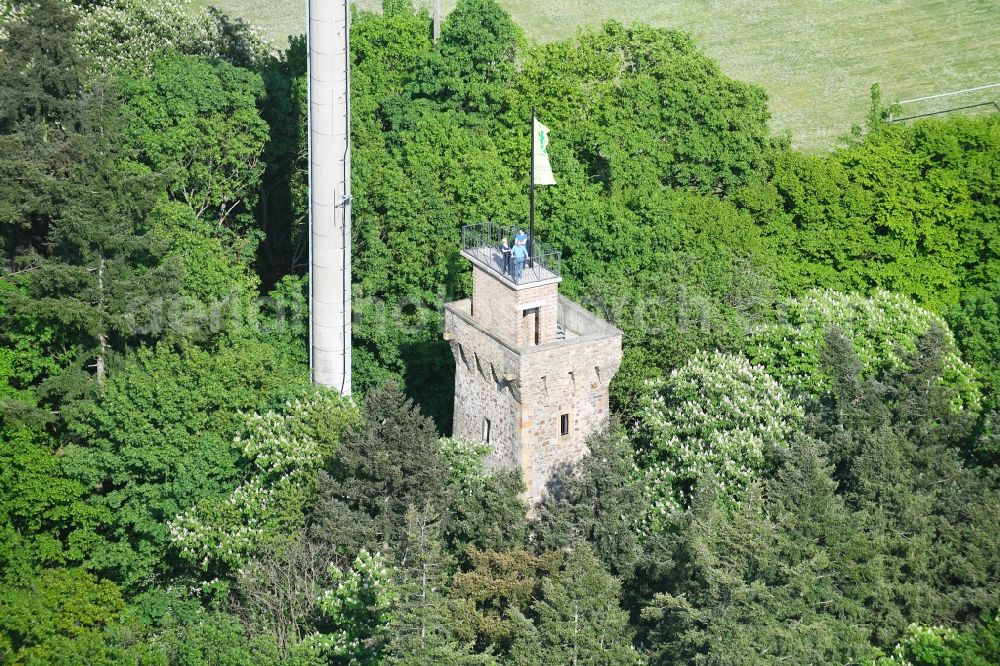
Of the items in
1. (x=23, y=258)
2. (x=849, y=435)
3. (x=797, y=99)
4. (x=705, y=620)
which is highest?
(x=797, y=99)

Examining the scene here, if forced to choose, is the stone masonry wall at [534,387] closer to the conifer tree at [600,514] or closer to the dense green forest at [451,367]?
the dense green forest at [451,367]

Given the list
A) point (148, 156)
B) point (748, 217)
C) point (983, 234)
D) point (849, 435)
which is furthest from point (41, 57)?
point (983, 234)

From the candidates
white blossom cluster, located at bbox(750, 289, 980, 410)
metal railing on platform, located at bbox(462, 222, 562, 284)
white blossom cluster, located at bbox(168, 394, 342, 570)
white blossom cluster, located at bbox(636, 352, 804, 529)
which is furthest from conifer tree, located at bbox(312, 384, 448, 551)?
white blossom cluster, located at bbox(750, 289, 980, 410)

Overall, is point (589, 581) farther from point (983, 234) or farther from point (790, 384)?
point (983, 234)

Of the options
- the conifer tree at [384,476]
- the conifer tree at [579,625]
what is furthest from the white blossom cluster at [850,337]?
the conifer tree at [579,625]

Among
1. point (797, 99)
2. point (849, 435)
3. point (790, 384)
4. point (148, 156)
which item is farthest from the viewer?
point (797, 99)

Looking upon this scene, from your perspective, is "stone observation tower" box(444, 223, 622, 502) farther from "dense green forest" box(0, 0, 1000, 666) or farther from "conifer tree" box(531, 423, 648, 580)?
"conifer tree" box(531, 423, 648, 580)
